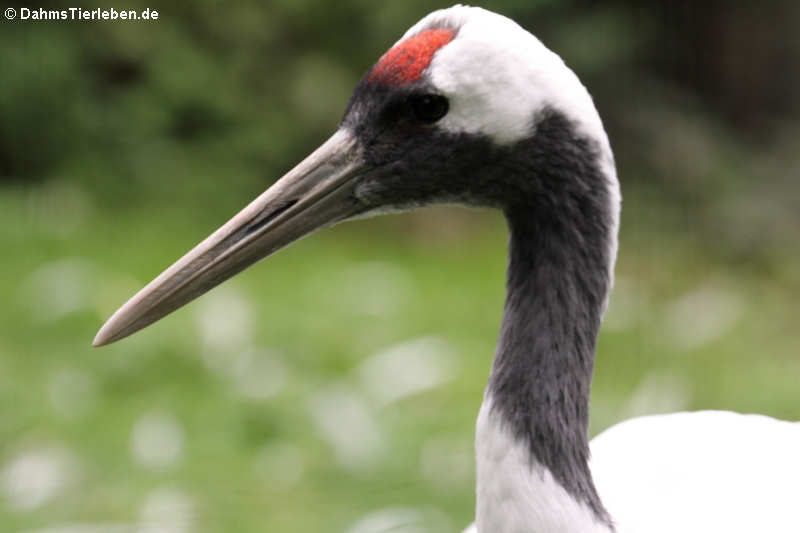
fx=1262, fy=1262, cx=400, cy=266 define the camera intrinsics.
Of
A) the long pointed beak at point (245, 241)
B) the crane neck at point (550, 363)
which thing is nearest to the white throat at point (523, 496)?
the crane neck at point (550, 363)

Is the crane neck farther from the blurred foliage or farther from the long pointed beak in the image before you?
the blurred foliage

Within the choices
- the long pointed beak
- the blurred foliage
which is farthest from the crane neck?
the blurred foliage

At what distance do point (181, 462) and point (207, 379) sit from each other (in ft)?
1.64

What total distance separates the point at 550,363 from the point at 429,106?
1.66 feet

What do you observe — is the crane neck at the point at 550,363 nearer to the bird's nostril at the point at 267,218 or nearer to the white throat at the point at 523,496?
the white throat at the point at 523,496

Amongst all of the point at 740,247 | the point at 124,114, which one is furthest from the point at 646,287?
the point at 124,114

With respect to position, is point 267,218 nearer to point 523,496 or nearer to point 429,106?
point 429,106

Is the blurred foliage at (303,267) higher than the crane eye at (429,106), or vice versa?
the blurred foliage at (303,267)

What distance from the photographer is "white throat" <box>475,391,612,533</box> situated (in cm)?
220

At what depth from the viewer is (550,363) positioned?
227 centimetres

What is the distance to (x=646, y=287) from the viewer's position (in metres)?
5.97

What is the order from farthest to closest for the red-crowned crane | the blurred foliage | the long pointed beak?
1. the blurred foliage
2. the long pointed beak
3. the red-crowned crane

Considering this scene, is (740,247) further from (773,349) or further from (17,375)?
(17,375)

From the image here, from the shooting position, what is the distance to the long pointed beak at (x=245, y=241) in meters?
2.32
